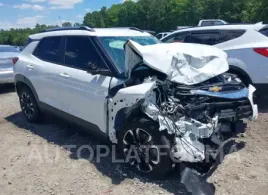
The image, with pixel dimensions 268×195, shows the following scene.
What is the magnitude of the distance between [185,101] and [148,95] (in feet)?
1.49

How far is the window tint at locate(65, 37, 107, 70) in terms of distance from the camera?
4184 millimetres

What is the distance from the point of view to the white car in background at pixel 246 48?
5914 mm

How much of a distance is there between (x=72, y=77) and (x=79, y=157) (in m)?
1.19

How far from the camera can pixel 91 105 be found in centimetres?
409

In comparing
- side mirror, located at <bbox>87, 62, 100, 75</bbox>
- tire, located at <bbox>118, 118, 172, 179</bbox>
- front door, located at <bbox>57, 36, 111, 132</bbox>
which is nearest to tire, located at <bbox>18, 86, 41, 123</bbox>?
front door, located at <bbox>57, 36, 111, 132</bbox>

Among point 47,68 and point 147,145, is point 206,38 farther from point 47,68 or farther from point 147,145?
point 147,145

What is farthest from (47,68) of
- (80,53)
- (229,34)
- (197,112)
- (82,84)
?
(229,34)

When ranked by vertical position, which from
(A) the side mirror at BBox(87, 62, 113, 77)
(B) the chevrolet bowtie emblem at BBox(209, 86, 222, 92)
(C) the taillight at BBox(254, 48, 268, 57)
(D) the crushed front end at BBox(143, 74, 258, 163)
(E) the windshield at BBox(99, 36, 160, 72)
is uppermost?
(E) the windshield at BBox(99, 36, 160, 72)

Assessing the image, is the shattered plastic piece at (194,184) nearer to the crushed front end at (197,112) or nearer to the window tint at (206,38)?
the crushed front end at (197,112)

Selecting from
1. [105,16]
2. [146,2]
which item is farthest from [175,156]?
[105,16]

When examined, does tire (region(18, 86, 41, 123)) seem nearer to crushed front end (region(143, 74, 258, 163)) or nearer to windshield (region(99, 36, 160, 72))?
windshield (region(99, 36, 160, 72))

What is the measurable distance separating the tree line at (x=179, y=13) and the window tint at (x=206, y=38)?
81.6 ft

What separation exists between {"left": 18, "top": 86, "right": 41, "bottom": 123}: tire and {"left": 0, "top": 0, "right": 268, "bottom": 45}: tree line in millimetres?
27132

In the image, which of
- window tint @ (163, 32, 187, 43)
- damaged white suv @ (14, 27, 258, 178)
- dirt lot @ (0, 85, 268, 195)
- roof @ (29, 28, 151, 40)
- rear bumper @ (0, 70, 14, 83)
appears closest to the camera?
damaged white suv @ (14, 27, 258, 178)
